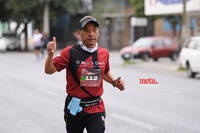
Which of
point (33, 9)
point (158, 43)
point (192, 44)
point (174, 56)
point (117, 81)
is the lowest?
point (174, 56)

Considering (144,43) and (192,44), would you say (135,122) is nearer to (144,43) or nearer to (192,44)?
(192,44)

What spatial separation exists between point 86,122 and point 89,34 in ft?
2.72

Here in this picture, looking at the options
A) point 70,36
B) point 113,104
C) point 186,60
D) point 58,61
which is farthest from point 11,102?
point 70,36

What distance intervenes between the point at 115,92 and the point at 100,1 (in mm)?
36875

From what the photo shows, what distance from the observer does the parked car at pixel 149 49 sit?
29328mm

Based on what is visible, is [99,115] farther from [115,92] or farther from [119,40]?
[119,40]

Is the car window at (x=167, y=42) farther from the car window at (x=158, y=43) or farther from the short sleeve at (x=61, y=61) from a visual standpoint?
the short sleeve at (x=61, y=61)

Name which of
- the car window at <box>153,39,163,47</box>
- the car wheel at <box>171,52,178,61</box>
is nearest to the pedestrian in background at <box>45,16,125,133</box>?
the car window at <box>153,39,163,47</box>

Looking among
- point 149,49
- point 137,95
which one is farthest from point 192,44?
point 149,49

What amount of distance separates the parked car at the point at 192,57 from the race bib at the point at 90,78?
13.6 m

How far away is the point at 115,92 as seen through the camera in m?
13.4

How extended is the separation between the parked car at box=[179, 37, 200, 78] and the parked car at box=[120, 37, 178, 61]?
9.53 m

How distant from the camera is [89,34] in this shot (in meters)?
4.45

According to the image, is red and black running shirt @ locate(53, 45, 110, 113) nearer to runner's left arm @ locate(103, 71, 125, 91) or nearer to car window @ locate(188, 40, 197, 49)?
runner's left arm @ locate(103, 71, 125, 91)
